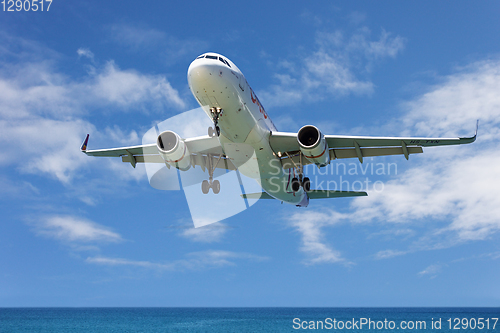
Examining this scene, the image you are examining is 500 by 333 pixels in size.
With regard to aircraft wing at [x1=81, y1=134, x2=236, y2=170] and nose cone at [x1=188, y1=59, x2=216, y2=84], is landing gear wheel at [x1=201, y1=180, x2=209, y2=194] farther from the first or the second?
nose cone at [x1=188, y1=59, x2=216, y2=84]

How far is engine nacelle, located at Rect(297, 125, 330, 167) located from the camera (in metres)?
20.8

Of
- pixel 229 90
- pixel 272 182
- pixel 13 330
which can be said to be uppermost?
pixel 229 90

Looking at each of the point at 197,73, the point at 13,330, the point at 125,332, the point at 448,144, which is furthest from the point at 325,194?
the point at 13,330

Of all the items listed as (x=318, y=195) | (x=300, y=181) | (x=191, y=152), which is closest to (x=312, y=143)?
(x=300, y=181)

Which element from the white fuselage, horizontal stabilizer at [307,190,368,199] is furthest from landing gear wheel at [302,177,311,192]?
horizontal stabilizer at [307,190,368,199]

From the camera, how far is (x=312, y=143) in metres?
21.3

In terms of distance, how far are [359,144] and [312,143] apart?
4.27 meters

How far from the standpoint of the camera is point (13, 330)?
109m

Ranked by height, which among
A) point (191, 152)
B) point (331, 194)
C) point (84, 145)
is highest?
point (84, 145)

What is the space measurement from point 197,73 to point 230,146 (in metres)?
5.42

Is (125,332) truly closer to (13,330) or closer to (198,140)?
(13,330)

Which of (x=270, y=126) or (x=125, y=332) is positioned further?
(x=125, y=332)

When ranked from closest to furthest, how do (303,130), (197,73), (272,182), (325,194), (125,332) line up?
1. (197,73)
2. (303,130)
3. (272,182)
4. (325,194)
5. (125,332)

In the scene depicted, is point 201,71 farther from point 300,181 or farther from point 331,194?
point 331,194
